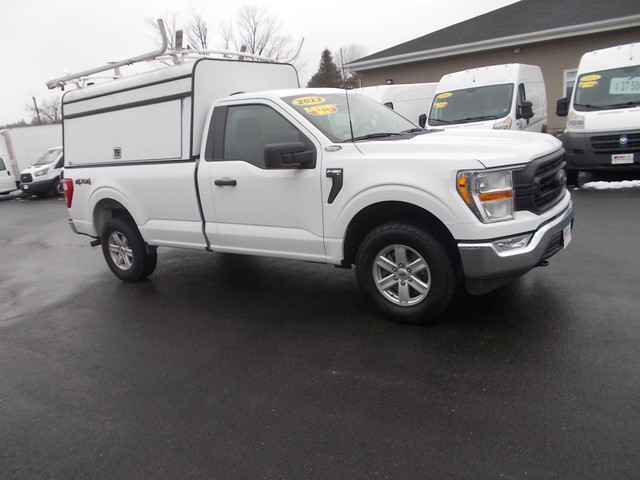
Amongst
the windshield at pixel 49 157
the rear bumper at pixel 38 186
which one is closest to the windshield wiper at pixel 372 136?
the rear bumper at pixel 38 186

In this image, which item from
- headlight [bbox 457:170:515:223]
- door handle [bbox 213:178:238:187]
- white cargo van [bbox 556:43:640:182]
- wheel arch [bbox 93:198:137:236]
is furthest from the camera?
white cargo van [bbox 556:43:640:182]

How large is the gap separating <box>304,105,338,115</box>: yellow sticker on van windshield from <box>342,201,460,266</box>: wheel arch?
3.51 feet

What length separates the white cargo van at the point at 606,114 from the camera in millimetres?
8625

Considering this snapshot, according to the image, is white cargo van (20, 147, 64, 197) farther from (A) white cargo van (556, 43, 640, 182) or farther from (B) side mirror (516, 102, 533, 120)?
(A) white cargo van (556, 43, 640, 182)

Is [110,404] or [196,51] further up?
[196,51]

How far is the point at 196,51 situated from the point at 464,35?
1609 centimetres

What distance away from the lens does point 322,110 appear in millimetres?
4574

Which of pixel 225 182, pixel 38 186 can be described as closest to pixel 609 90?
pixel 225 182

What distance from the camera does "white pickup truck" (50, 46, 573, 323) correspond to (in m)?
3.61

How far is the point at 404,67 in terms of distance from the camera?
2008 cm

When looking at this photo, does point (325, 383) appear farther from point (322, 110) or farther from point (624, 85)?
point (624, 85)

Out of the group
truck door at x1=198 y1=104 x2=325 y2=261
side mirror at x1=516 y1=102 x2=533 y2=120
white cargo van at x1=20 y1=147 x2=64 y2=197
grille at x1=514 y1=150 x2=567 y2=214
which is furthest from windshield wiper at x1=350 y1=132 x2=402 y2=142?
white cargo van at x1=20 y1=147 x2=64 y2=197

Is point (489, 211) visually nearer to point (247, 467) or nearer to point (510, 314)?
point (510, 314)

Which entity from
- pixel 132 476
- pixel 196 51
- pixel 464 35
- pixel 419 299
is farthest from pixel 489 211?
pixel 464 35
